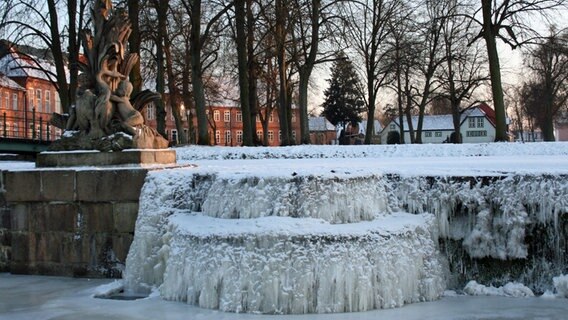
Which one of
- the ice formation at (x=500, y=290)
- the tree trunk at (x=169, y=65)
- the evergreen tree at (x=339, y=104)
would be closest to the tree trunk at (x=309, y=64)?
the tree trunk at (x=169, y=65)

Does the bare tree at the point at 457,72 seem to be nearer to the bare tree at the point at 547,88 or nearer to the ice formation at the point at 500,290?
the bare tree at the point at 547,88

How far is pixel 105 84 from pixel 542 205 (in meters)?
7.78

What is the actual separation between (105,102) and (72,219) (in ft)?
7.12

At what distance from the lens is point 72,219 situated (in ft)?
37.0

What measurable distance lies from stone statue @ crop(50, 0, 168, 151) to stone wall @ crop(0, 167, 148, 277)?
67cm

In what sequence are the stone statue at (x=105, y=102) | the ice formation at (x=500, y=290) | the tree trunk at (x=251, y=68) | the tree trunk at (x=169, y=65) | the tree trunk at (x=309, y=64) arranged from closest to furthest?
the ice formation at (x=500, y=290) → the stone statue at (x=105, y=102) → the tree trunk at (x=169, y=65) → the tree trunk at (x=251, y=68) → the tree trunk at (x=309, y=64)

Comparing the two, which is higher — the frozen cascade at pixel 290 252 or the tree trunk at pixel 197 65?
the tree trunk at pixel 197 65

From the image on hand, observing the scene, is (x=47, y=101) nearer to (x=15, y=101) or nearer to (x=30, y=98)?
(x=30, y=98)

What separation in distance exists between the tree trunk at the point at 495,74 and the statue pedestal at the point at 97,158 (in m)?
16.0

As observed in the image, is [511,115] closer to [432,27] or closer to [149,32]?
[432,27]

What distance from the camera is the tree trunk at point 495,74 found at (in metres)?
24.1

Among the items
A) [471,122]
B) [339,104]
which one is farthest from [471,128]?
[339,104]

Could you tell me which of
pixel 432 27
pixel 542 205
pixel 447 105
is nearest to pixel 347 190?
pixel 542 205

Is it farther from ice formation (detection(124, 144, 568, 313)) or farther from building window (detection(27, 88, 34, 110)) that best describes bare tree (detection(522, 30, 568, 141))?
building window (detection(27, 88, 34, 110))
